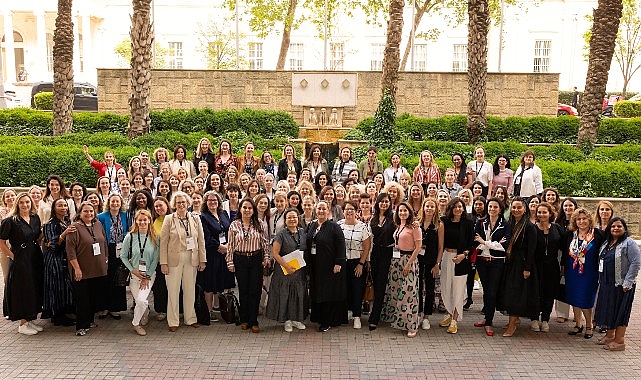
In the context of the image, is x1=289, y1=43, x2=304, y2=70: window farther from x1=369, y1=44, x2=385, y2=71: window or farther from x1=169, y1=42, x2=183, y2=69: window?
x1=169, y1=42, x2=183, y2=69: window

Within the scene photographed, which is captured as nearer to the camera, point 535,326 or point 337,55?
point 535,326

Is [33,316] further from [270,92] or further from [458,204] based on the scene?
[270,92]

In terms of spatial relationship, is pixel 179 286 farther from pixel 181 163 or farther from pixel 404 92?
pixel 404 92

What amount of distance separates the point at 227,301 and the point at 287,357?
1517 mm

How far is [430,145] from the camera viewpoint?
1612 cm

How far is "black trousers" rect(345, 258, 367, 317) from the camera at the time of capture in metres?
8.11

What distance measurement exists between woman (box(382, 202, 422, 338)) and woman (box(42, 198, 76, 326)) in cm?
426

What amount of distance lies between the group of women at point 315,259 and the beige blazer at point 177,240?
1 centimetres

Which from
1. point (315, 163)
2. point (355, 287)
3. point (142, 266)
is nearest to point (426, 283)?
point (355, 287)

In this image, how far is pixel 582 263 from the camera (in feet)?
25.5

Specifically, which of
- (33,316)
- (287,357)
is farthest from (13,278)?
(287,357)

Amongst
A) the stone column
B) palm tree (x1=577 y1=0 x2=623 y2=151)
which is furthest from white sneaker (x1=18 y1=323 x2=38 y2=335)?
the stone column

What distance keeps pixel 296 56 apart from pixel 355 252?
28.1 meters

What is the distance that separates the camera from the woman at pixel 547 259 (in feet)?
25.8
